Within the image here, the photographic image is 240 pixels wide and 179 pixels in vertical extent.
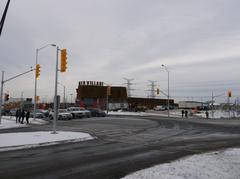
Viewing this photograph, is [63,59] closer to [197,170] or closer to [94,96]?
[197,170]

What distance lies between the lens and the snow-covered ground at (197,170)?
716 centimetres

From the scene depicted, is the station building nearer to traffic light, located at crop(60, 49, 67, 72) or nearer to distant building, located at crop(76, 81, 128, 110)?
distant building, located at crop(76, 81, 128, 110)

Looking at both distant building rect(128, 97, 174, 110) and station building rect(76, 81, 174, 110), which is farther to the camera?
distant building rect(128, 97, 174, 110)

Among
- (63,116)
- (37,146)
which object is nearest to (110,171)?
(37,146)

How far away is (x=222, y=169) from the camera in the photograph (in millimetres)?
7969

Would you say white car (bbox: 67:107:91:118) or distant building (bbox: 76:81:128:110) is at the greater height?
distant building (bbox: 76:81:128:110)

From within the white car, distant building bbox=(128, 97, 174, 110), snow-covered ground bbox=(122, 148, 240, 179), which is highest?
distant building bbox=(128, 97, 174, 110)

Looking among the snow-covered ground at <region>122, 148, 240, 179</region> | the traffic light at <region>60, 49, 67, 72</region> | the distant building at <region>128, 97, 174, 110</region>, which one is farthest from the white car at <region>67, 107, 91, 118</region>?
the distant building at <region>128, 97, 174, 110</region>

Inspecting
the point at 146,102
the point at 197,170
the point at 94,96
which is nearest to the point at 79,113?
the point at 197,170

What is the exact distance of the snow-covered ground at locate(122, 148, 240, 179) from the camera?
7.16 meters

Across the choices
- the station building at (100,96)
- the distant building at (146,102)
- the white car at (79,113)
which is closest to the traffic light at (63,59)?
the white car at (79,113)

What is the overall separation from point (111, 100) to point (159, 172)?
90580 millimetres

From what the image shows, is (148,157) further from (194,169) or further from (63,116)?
(63,116)

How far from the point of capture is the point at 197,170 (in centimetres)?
781
